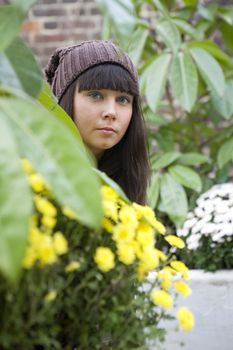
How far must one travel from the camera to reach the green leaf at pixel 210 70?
285 cm

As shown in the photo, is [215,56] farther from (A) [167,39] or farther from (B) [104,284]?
(B) [104,284]

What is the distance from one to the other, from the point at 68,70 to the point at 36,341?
1369 mm

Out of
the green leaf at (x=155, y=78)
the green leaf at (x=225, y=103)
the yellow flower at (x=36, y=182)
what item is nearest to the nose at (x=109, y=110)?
the green leaf at (x=155, y=78)

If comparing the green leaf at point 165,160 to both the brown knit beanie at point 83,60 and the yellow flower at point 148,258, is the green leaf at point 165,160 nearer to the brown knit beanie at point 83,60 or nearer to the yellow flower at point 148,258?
the brown knit beanie at point 83,60

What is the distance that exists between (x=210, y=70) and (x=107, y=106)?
3.23 ft

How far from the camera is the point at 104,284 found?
98cm

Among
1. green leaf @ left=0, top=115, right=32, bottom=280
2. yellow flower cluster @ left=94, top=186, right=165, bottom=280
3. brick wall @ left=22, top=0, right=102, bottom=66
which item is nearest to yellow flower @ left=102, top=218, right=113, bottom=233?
yellow flower cluster @ left=94, top=186, right=165, bottom=280

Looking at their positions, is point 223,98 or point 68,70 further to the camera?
point 223,98

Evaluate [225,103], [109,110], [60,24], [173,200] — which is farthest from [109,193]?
[60,24]

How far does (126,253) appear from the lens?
0.96 meters

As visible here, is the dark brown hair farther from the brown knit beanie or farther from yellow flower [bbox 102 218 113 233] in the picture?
yellow flower [bbox 102 218 113 233]

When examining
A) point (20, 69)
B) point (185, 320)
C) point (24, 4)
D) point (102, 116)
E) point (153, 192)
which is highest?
point (24, 4)

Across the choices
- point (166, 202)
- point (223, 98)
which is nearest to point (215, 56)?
point (223, 98)

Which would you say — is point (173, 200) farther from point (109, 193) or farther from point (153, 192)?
point (109, 193)
